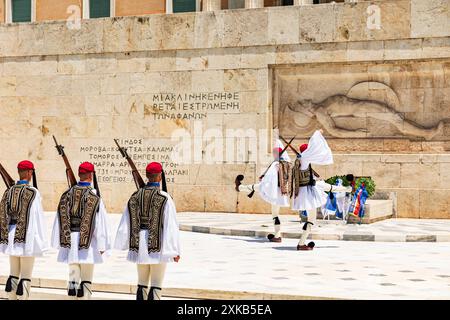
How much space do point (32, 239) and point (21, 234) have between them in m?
0.13

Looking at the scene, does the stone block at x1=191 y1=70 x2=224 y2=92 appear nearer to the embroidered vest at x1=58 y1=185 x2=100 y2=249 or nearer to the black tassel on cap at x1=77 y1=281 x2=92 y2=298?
the embroidered vest at x1=58 y1=185 x2=100 y2=249

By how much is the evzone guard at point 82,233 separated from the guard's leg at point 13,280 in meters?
0.51

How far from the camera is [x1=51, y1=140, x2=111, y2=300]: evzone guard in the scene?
8805 mm

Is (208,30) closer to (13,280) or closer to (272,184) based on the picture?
(272,184)

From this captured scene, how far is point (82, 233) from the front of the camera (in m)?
8.80

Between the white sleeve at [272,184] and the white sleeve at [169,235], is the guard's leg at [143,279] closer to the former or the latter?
the white sleeve at [169,235]

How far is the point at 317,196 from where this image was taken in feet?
46.2

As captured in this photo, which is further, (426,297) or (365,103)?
(365,103)

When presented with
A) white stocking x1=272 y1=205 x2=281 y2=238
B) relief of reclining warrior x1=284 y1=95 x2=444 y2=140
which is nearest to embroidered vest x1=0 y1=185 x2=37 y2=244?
white stocking x1=272 y1=205 x2=281 y2=238

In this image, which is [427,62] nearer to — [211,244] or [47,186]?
[211,244]

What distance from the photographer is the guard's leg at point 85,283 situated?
8836mm

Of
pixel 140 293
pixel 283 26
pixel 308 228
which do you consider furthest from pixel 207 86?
pixel 140 293

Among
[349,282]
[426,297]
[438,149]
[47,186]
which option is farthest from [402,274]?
[47,186]
